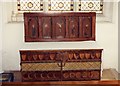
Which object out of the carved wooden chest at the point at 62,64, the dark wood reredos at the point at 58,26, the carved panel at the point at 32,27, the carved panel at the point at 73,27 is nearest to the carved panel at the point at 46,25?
the dark wood reredos at the point at 58,26

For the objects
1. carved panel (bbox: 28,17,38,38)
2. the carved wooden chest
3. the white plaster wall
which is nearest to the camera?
the carved wooden chest

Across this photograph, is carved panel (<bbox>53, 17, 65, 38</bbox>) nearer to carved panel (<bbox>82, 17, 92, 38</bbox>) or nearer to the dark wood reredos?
the dark wood reredos

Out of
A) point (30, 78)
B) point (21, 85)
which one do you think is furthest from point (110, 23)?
point (21, 85)

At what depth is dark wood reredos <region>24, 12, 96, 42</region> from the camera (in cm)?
388

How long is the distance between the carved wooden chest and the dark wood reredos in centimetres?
43

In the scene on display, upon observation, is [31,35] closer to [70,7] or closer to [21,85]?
[70,7]

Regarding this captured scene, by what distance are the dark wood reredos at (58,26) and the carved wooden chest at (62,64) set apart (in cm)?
43

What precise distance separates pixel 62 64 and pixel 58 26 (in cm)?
68

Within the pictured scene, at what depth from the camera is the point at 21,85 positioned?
2.31 meters

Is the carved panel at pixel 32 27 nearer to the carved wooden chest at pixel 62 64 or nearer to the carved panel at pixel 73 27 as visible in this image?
the carved wooden chest at pixel 62 64

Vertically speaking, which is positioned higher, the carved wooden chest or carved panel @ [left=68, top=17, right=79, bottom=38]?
carved panel @ [left=68, top=17, right=79, bottom=38]

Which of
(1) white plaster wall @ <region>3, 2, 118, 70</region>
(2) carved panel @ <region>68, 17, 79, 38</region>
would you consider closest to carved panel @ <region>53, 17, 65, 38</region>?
(2) carved panel @ <region>68, 17, 79, 38</region>

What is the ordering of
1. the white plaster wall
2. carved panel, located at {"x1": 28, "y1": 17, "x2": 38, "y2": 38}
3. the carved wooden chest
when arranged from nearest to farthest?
the carved wooden chest, carved panel, located at {"x1": 28, "y1": 17, "x2": 38, "y2": 38}, the white plaster wall

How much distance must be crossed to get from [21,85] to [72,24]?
1.85 metres
